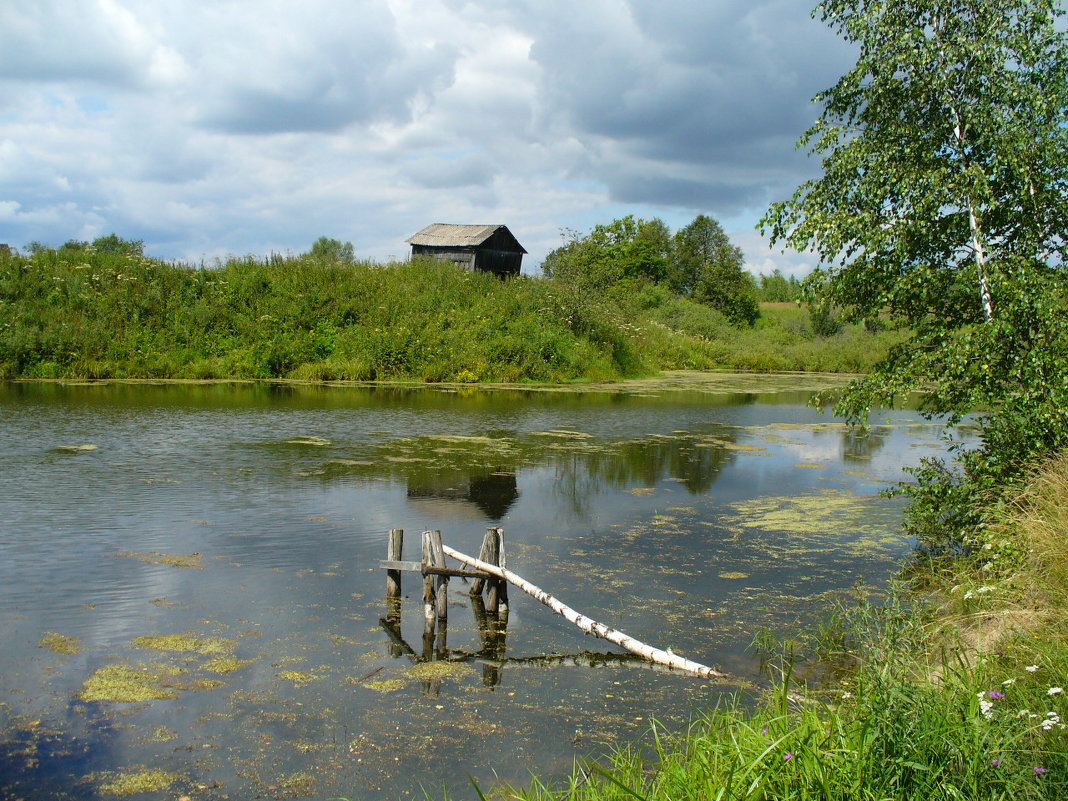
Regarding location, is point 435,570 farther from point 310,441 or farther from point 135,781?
point 310,441

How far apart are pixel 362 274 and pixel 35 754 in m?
34.1

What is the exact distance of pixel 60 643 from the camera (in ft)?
22.9

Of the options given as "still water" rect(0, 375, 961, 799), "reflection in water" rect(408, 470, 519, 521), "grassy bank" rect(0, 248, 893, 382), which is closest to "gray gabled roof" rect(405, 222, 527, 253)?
"grassy bank" rect(0, 248, 893, 382)

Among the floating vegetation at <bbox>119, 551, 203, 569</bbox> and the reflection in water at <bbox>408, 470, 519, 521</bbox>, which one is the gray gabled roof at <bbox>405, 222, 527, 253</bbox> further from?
the floating vegetation at <bbox>119, 551, 203, 569</bbox>

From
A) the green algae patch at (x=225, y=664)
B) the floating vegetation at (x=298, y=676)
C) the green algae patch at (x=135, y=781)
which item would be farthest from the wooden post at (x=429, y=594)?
the green algae patch at (x=135, y=781)

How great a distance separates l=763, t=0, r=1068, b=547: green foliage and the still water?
226 cm

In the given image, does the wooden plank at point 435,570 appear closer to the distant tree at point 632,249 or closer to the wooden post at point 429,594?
the wooden post at point 429,594

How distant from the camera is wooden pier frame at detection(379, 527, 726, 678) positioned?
713 cm

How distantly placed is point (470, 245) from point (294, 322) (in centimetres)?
1350

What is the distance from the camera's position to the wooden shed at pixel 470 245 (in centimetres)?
4609

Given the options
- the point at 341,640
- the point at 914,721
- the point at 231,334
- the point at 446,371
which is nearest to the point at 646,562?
the point at 341,640

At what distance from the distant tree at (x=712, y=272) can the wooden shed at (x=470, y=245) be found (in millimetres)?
20848

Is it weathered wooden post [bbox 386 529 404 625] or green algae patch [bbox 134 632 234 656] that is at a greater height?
weathered wooden post [bbox 386 529 404 625]

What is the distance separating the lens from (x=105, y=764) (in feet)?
17.1
